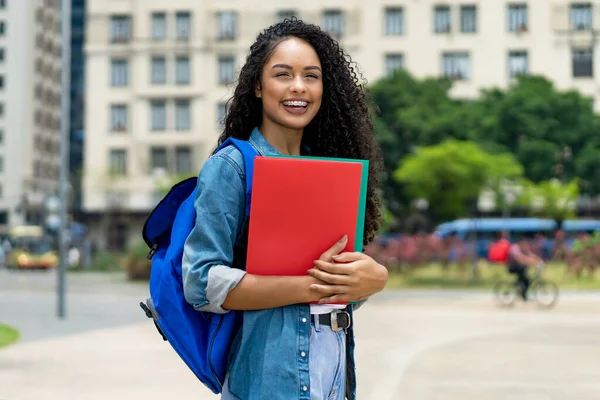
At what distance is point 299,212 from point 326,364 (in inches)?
16.5

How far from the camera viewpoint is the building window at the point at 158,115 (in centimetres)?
5816

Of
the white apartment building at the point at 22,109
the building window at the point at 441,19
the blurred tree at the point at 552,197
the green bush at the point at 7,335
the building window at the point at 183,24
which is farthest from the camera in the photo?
the white apartment building at the point at 22,109

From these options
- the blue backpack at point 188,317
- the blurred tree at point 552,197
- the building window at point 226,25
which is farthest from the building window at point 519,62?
the blue backpack at point 188,317

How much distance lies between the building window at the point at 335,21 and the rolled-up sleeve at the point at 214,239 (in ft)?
181

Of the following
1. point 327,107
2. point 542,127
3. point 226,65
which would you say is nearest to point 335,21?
point 226,65

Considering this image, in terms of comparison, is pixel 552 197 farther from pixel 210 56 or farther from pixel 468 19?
pixel 210 56

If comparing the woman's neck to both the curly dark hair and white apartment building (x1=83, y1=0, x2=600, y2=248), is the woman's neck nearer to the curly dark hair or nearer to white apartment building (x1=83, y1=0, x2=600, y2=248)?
the curly dark hair

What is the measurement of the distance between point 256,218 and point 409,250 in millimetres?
28062

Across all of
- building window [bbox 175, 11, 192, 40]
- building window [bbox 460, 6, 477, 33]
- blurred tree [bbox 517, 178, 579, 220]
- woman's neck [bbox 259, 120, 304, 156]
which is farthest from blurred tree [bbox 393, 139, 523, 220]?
woman's neck [bbox 259, 120, 304, 156]

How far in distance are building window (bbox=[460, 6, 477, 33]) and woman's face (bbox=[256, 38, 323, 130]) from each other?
2164 inches

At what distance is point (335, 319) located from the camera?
270 centimetres

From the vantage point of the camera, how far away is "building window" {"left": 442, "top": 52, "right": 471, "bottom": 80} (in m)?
56.4

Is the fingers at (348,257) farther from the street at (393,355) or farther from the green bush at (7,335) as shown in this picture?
the green bush at (7,335)

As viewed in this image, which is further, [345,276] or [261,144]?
[261,144]
